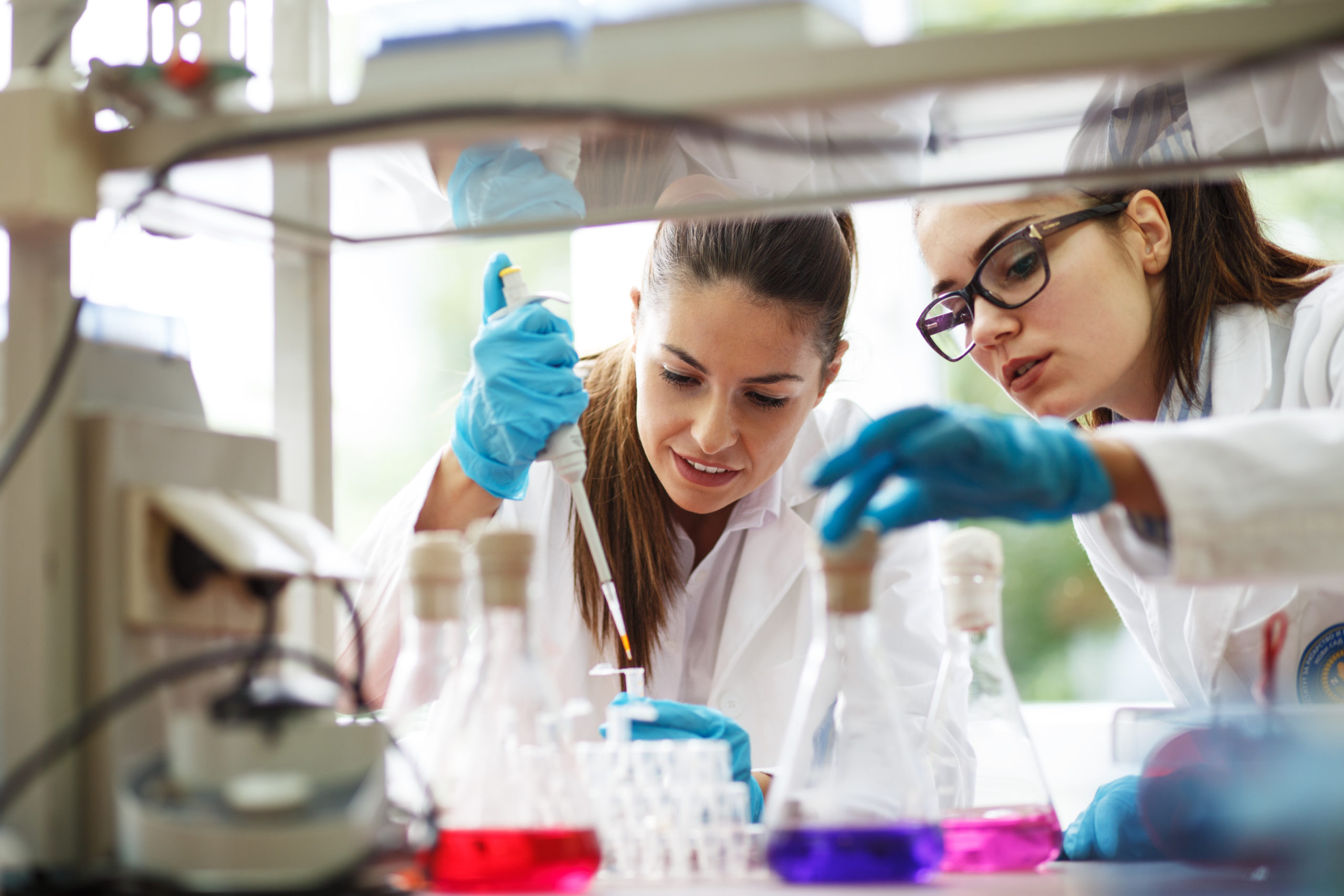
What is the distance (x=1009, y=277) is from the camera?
1494 mm

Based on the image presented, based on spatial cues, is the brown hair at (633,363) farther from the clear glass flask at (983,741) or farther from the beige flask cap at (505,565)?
the beige flask cap at (505,565)

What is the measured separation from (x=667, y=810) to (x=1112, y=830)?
0.59 meters

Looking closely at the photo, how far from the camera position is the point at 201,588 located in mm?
750

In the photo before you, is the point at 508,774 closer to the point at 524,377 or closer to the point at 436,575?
the point at 436,575

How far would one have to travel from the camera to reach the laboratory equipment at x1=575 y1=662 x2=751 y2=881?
2.56 feet

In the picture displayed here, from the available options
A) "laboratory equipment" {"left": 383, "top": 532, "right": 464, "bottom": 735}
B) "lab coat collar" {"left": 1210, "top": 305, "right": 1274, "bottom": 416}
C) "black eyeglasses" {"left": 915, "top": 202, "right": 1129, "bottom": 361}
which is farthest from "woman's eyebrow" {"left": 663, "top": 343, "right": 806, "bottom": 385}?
"laboratory equipment" {"left": 383, "top": 532, "right": 464, "bottom": 735}

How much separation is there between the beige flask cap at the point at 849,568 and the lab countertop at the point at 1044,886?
18 centimetres

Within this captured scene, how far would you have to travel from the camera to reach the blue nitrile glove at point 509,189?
0.85m

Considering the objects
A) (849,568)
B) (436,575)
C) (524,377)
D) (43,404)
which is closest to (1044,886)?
(849,568)

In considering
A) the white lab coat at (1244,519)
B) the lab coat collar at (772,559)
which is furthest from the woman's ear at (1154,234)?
the lab coat collar at (772,559)

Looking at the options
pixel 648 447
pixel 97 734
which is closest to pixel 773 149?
pixel 97 734

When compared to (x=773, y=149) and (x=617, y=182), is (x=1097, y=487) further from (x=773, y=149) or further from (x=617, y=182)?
(x=617, y=182)

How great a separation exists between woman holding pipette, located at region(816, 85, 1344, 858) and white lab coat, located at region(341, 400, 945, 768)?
0.30 m

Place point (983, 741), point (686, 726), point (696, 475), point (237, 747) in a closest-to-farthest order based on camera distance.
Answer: point (237, 747), point (983, 741), point (686, 726), point (696, 475)
